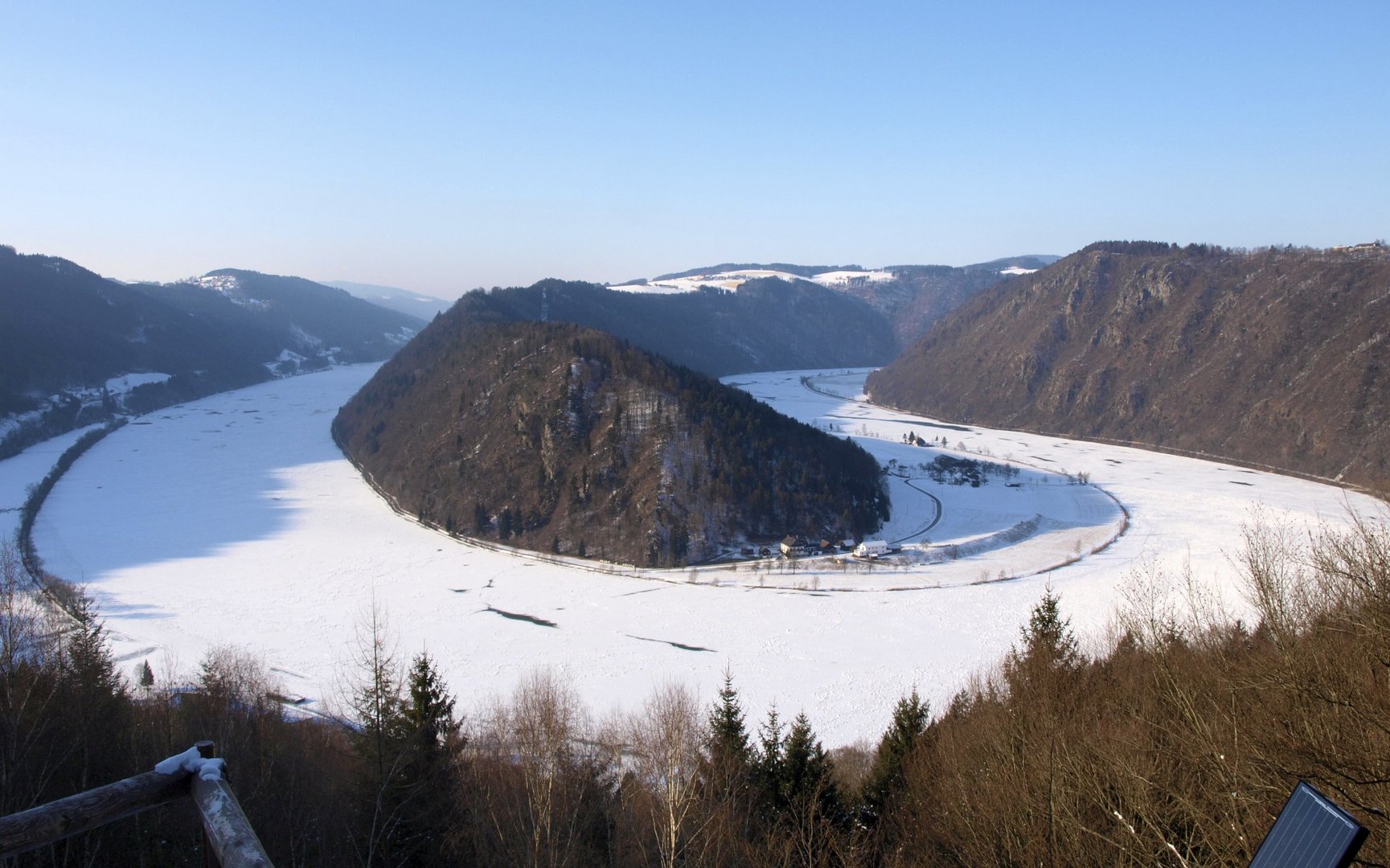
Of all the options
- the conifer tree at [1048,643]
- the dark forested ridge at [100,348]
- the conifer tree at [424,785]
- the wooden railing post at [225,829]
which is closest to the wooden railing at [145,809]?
the wooden railing post at [225,829]

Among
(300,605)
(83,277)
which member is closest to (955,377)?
(300,605)

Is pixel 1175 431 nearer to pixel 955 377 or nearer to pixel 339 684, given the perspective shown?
pixel 955 377

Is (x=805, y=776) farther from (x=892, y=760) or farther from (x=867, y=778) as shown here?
(x=867, y=778)

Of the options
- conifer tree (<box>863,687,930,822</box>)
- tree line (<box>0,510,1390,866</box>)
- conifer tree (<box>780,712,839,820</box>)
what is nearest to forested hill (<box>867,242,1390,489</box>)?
conifer tree (<box>863,687,930,822</box>)

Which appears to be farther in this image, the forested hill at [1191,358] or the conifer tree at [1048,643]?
the forested hill at [1191,358]

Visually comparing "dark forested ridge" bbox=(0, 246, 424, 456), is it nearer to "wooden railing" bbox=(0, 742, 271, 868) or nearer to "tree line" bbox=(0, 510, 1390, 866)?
"tree line" bbox=(0, 510, 1390, 866)

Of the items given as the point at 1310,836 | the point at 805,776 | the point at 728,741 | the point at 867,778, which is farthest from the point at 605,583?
the point at 1310,836

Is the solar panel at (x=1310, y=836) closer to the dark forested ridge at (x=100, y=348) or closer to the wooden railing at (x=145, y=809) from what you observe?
the wooden railing at (x=145, y=809)
